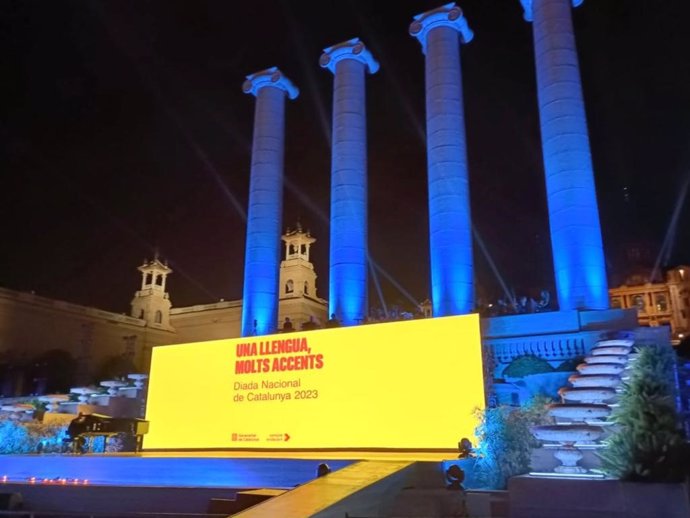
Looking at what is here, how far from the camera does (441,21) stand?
106ft

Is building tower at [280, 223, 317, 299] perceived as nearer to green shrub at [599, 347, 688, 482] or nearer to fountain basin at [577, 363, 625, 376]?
fountain basin at [577, 363, 625, 376]

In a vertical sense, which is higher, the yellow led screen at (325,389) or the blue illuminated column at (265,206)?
the blue illuminated column at (265,206)

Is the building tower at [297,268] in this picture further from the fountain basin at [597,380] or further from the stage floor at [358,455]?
the fountain basin at [597,380]

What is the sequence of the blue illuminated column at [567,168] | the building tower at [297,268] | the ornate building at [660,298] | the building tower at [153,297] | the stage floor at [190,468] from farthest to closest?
the building tower at [153,297] < the ornate building at [660,298] < the building tower at [297,268] < the blue illuminated column at [567,168] < the stage floor at [190,468]

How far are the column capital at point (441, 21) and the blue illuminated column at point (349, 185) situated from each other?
4051 millimetres

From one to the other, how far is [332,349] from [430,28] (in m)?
21.3

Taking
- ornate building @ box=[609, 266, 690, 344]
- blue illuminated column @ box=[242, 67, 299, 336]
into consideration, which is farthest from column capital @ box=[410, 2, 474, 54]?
ornate building @ box=[609, 266, 690, 344]

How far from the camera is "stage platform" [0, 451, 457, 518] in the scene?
12.0 metres

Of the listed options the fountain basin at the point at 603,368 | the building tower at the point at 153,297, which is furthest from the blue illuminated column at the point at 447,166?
the building tower at the point at 153,297

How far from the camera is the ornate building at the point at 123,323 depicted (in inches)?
2147

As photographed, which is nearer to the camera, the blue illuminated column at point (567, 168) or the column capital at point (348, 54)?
the blue illuminated column at point (567, 168)

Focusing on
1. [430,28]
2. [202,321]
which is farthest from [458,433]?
[202,321]

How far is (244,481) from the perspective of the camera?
17266mm

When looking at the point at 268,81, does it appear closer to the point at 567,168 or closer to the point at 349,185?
the point at 349,185
